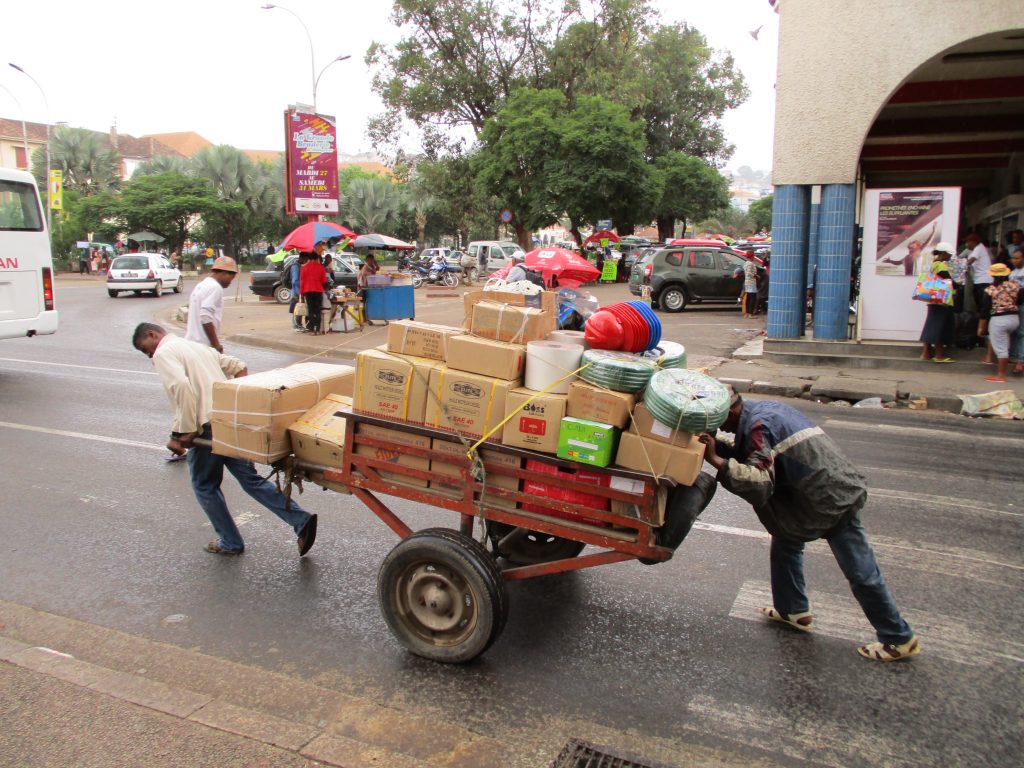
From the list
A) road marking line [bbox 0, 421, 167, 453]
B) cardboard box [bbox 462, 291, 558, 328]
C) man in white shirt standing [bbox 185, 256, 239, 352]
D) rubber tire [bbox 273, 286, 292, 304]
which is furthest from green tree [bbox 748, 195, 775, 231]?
cardboard box [bbox 462, 291, 558, 328]

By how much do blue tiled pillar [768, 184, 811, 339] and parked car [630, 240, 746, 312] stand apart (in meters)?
8.72

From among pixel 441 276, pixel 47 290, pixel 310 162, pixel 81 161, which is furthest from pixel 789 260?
pixel 81 161

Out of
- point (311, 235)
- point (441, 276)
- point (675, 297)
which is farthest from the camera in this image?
point (441, 276)

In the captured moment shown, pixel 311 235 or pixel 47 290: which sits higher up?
pixel 311 235

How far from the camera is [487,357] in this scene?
3836mm

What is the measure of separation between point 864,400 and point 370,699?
8.97 meters

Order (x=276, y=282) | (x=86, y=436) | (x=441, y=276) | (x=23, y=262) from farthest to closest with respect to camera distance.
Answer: (x=441, y=276)
(x=276, y=282)
(x=23, y=262)
(x=86, y=436)

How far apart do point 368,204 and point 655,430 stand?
5716cm

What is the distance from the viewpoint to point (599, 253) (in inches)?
1431

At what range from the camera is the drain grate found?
3.16 meters

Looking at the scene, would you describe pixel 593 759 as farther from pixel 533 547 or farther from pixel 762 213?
pixel 762 213

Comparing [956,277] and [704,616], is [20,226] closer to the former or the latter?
[704,616]

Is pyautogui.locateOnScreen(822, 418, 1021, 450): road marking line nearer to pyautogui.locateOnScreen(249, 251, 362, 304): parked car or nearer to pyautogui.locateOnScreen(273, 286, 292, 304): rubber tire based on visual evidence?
pyautogui.locateOnScreen(249, 251, 362, 304): parked car

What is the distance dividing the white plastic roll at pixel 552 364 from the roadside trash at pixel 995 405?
8170mm
